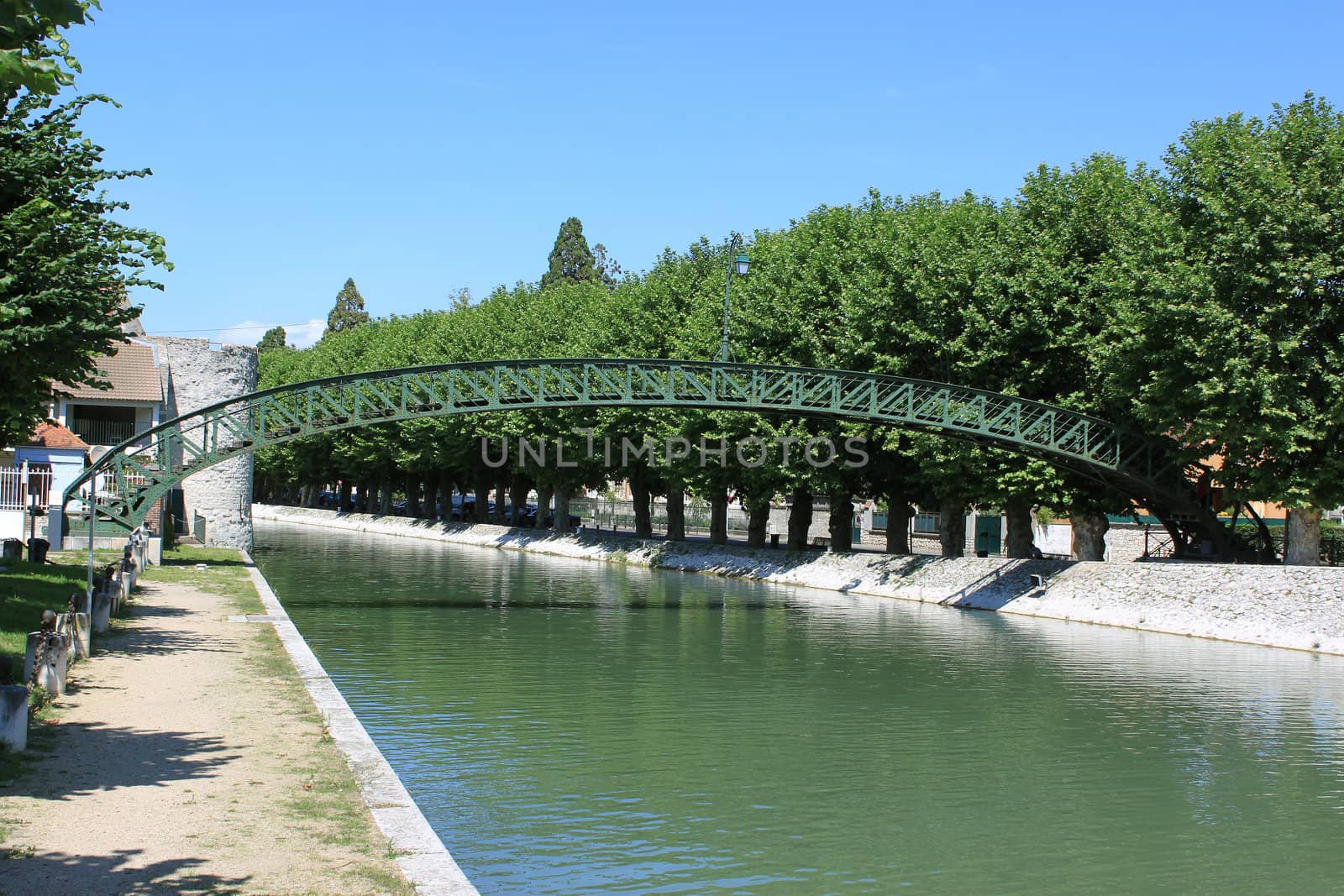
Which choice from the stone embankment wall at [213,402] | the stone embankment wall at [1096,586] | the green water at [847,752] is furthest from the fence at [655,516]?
the green water at [847,752]

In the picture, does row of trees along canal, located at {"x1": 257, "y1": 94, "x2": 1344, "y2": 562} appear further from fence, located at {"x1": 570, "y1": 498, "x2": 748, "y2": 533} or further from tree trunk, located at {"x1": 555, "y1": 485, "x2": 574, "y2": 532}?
fence, located at {"x1": 570, "y1": 498, "x2": 748, "y2": 533}

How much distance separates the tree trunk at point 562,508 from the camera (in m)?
66.4

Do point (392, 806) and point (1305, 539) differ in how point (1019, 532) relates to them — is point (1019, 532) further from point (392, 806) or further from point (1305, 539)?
point (392, 806)

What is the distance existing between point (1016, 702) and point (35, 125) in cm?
1814

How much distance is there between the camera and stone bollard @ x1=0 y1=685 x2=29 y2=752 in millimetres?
11625

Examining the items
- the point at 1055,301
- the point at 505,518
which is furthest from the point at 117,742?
the point at 505,518

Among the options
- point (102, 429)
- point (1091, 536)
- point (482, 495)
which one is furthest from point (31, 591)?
point (482, 495)

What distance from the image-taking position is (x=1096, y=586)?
114 ft

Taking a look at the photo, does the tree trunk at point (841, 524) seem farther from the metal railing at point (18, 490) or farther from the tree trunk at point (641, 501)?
the metal railing at point (18, 490)

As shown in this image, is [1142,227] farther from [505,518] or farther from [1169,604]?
[505,518]

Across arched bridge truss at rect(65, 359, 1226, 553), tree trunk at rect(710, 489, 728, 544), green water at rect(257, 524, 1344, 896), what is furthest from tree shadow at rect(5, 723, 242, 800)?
tree trunk at rect(710, 489, 728, 544)

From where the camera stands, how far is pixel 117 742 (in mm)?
12742

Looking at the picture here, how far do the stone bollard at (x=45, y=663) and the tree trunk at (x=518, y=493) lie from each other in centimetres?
5695

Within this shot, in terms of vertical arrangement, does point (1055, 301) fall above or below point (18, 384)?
above
